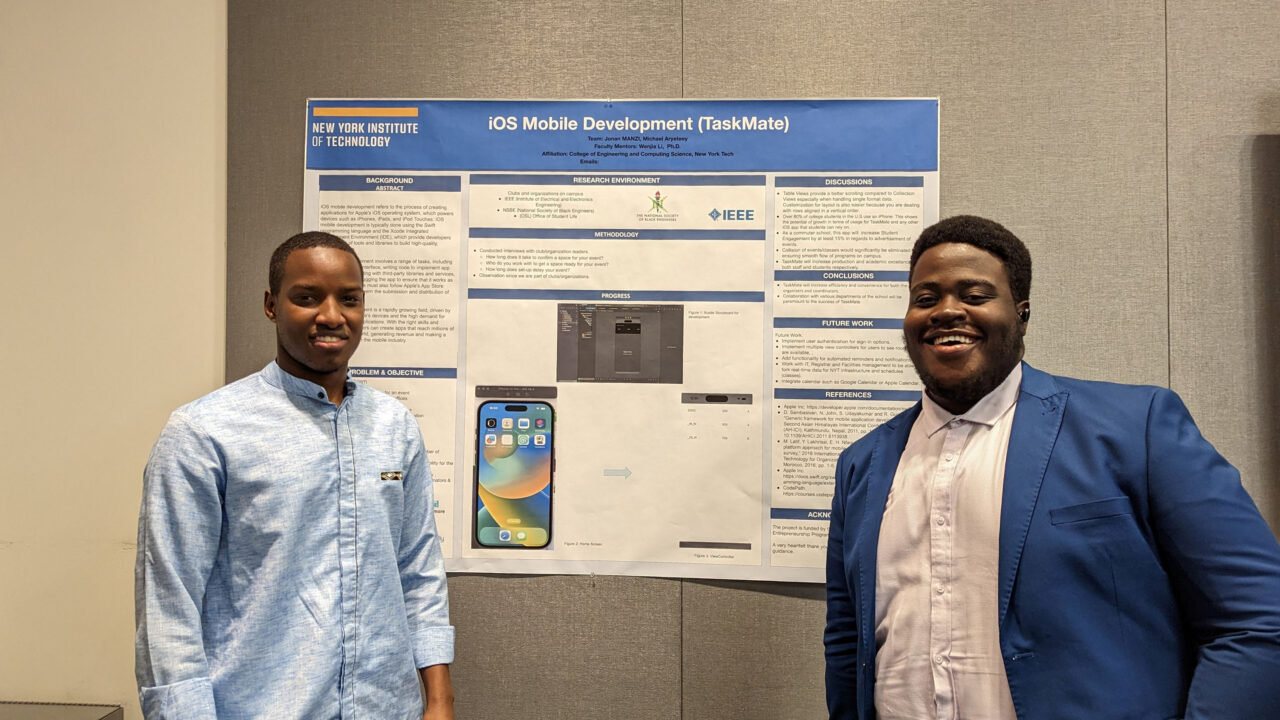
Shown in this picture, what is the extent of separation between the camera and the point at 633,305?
1.83 m

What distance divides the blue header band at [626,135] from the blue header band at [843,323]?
0.38 metres

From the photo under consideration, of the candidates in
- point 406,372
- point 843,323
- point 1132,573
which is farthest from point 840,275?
point 406,372

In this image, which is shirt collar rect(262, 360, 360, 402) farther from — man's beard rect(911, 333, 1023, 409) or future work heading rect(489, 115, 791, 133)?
man's beard rect(911, 333, 1023, 409)

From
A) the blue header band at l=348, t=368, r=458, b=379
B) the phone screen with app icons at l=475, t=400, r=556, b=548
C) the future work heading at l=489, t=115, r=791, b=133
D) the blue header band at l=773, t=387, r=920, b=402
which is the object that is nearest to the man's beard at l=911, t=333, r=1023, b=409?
the blue header band at l=773, t=387, r=920, b=402

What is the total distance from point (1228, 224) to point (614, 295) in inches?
60.1

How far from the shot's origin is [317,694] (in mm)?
1161

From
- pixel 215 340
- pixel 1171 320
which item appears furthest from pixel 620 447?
pixel 1171 320

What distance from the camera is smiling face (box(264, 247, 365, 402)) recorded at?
48.6 inches

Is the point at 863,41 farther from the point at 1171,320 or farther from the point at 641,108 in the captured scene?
the point at 1171,320

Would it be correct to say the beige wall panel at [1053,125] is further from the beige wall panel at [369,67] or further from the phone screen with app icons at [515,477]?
the phone screen with app icons at [515,477]

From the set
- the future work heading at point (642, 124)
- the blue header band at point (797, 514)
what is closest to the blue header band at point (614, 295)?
the future work heading at point (642, 124)

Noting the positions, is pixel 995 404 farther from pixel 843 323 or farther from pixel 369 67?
pixel 369 67

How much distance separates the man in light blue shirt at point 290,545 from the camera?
111cm

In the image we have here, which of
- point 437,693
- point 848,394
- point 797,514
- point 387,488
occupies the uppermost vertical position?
point 848,394
